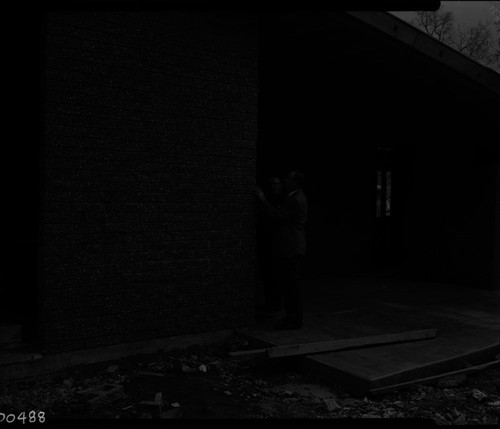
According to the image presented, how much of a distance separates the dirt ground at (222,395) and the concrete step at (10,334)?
1.53ft

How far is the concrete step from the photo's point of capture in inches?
191

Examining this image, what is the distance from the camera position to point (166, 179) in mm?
5488

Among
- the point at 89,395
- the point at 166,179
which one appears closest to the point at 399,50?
the point at 166,179

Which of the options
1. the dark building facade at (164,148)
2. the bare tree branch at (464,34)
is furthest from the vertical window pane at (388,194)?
the bare tree branch at (464,34)

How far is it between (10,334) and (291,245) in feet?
10.5

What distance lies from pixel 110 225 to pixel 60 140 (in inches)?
37.9

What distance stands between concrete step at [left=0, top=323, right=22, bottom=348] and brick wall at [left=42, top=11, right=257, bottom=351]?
14.7 inches

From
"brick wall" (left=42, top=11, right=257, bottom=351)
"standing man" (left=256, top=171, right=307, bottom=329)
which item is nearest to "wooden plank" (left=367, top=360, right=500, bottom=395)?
"standing man" (left=256, top=171, right=307, bottom=329)

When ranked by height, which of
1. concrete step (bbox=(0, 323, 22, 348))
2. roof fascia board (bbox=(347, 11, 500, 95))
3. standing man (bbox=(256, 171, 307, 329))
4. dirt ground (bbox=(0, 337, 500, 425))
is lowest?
dirt ground (bbox=(0, 337, 500, 425))

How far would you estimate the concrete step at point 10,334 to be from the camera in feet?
15.9

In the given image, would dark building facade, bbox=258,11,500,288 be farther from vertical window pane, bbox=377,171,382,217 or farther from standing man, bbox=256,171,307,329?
standing man, bbox=256,171,307,329

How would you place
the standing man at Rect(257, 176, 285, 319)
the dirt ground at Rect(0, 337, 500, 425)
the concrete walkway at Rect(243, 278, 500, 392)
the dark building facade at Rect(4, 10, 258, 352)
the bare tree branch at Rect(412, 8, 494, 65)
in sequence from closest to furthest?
the dirt ground at Rect(0, 337, 500, 425), the dark building facade at Rect(4, 10, 258, 352), the concrete walkway at Rect(243, 278, 500, 392), the standing man at Rect(257, 176, 285, 319), the bare tree branch at Rect(412, 8, 494, 65)

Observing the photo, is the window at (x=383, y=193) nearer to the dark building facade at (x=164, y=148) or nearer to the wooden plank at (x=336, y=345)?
the dark building facade at (x=164, y=148)

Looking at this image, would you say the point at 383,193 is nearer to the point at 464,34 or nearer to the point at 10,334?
the point at 10,334
